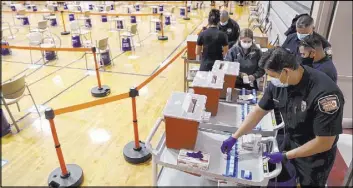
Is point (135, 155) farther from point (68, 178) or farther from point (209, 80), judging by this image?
point (209, 80)

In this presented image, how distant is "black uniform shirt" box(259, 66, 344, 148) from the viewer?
1.82 meters

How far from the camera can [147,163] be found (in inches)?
135

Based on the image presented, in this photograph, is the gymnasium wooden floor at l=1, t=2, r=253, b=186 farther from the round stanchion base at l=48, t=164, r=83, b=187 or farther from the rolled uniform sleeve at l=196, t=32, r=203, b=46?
the rolled uniform sleeve at l=196, t=32, r=203, b=46

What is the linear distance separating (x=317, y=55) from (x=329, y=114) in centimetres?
127

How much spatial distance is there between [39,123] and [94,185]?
1.88 meters

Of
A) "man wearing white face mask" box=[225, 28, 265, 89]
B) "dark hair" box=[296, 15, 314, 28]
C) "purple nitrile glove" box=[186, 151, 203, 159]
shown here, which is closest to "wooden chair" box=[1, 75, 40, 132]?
"purple nitrile glove" box=[186, 151, 203, 159]

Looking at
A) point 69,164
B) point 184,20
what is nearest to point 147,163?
point 69,164

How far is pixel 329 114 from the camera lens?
5.92 feet

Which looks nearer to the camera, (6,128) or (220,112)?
(220,112)

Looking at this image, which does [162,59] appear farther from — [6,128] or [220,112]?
[220,112]

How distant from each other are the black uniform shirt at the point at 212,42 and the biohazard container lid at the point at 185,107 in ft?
6.96

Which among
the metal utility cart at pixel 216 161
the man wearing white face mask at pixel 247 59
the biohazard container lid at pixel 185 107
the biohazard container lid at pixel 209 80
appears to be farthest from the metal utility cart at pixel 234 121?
the man wearing white face mask at pixel 247 59

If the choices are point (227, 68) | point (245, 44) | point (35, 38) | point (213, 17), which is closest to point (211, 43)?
point (213, 17)

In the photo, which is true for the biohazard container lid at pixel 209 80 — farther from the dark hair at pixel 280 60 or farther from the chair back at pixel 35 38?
the chair back at pixel 35 38
